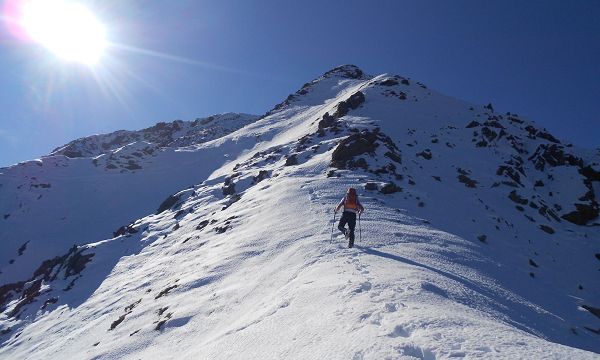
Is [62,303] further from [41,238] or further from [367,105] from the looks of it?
[367,105]

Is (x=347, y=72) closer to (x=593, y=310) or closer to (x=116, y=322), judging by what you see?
(x=593, y=310)

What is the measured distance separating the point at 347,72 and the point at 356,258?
83938 millimetres

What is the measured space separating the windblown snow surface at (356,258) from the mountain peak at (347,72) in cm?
3515

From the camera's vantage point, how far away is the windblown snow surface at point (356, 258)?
7984 mm

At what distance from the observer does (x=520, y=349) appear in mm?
5812

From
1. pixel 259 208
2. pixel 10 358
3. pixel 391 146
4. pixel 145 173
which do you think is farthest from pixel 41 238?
pixel 391 146

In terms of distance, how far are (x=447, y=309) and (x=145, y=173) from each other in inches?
2564

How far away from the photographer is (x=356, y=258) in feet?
42.2

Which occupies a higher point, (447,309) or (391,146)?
(391,146)

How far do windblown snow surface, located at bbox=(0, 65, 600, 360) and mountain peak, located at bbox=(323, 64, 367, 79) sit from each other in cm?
3515

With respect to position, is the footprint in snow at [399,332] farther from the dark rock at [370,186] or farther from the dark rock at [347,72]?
the dark rock at [347,72]

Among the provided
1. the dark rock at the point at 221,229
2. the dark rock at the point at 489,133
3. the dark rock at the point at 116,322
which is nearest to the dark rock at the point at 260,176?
the dark rock at the point at 221,229

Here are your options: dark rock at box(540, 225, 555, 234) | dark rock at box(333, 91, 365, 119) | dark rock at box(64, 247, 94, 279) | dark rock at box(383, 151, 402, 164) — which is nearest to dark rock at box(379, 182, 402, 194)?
dark rock at box(383, 151, 402, 164)

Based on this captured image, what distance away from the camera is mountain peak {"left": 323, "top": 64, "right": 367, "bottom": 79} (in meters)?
89.2
